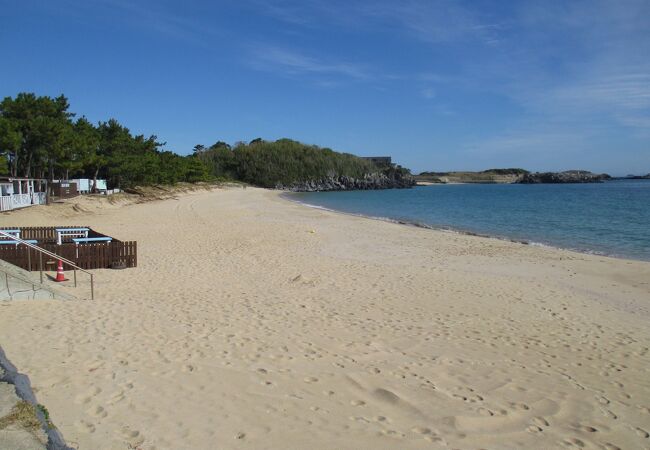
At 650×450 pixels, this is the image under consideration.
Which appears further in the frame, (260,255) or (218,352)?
(260,255)

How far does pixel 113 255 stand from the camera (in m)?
13.0

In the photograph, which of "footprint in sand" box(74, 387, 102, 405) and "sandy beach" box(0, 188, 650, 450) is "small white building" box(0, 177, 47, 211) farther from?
"footprint in sand" box(74, 387, 102, 405)

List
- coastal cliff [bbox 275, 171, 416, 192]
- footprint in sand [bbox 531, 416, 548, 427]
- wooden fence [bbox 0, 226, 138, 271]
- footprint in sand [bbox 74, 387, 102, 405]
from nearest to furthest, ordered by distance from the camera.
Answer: footprint in sand [bbox 74, 387, 102, 405] < footprint in sand [bbox 531, 416, 548, 427] < wooden fence [bbox 0, 226, 138, 271] < coastal cliff [bbox 275, 171, 416, 192]

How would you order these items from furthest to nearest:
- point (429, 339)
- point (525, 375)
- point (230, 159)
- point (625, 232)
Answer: point (230, 159) < point (625, 232) < point (429, 339) < point (525, 375)

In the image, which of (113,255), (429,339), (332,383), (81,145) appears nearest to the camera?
(332,383)

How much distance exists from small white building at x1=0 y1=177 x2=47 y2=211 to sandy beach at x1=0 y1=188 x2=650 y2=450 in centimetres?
1931

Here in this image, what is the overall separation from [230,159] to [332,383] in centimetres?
13188

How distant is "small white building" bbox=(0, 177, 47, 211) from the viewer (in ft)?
88.4

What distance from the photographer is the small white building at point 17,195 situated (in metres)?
27.0

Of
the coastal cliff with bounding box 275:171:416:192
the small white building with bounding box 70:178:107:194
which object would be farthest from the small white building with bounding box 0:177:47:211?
the coastal cliff with bounding box 275:171:416:192

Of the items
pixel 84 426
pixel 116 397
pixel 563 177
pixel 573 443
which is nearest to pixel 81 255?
Result: pixel 116 397

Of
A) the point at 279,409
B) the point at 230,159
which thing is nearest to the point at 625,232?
the point at 279,409

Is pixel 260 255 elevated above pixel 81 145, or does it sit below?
below

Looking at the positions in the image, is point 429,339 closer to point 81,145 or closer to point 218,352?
point 218,352
